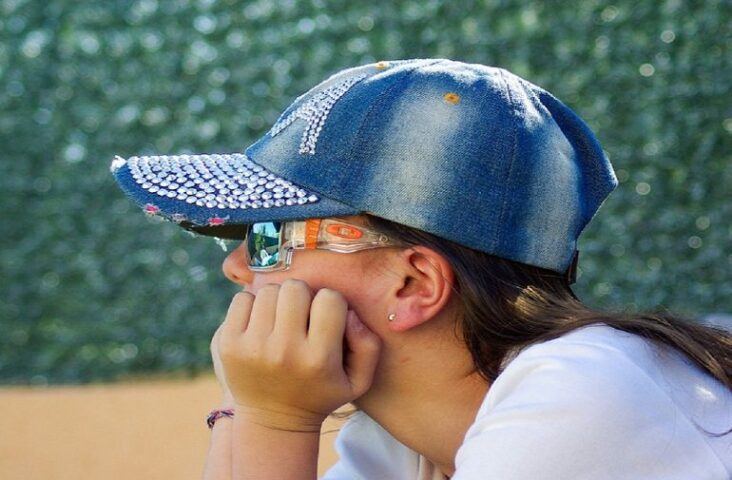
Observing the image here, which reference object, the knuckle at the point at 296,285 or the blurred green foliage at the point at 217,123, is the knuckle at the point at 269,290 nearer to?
the knuckle at the point at 296,285

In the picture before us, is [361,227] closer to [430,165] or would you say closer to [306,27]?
[430,165]

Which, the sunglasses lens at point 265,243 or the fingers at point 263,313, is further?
the sunglasses lens at point 265,243

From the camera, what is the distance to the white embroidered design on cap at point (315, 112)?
2.07 metres

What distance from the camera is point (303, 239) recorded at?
2.09 meters

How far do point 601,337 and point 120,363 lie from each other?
519 cm

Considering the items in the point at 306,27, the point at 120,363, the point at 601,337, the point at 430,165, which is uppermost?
the point at 430,165

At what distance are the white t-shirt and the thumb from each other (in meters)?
0.31

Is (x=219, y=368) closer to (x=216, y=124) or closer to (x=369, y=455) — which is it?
(x=369, y=455)

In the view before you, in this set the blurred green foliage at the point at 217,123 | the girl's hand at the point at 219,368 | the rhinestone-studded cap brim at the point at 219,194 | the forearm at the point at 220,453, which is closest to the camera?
the rhinestone-studded cap brim at the point at 219,194

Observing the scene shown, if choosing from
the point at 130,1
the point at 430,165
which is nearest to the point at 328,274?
the point at 430,165

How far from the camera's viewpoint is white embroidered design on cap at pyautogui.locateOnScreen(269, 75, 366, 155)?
6.81 ft

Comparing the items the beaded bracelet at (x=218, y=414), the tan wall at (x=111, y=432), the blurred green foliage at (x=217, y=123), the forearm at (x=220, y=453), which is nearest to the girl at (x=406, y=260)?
the forearm at (x=220, y=453)

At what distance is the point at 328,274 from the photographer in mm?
2094

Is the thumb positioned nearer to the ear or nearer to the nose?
the ear
